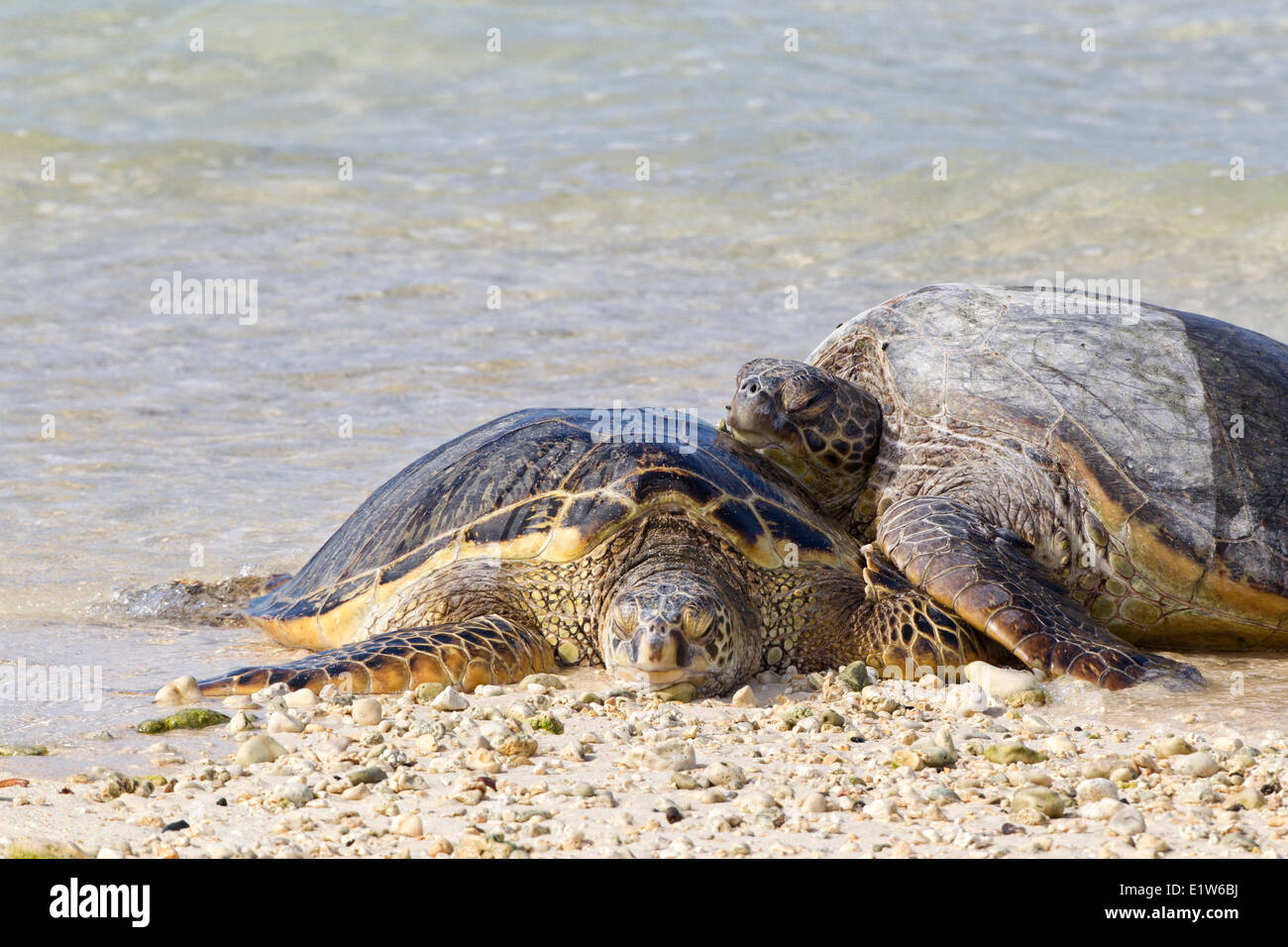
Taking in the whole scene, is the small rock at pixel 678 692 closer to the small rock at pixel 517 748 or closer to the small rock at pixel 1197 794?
the small rock at pixel 517 748

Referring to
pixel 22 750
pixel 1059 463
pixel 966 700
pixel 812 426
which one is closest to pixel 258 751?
pixel 22 750

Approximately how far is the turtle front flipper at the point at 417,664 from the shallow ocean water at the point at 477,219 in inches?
18.9

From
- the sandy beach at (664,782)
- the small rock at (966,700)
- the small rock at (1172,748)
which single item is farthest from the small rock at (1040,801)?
the small rock at (966,700)

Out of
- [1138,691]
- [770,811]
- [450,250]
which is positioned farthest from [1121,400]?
[450,250]

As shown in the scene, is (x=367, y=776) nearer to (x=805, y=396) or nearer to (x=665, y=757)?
(x=665, y=757)

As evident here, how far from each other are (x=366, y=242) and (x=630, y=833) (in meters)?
9.77

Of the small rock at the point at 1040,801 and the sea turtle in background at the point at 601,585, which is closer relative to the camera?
the small rock at the point at 1040,801

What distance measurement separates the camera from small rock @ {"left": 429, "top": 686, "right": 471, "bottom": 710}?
3.69 meters

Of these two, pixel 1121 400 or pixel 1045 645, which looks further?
pixel 1121 400

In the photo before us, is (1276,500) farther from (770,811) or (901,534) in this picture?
(770,811)

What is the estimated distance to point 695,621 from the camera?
3.72 meters

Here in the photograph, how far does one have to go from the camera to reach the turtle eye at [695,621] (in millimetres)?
3715
